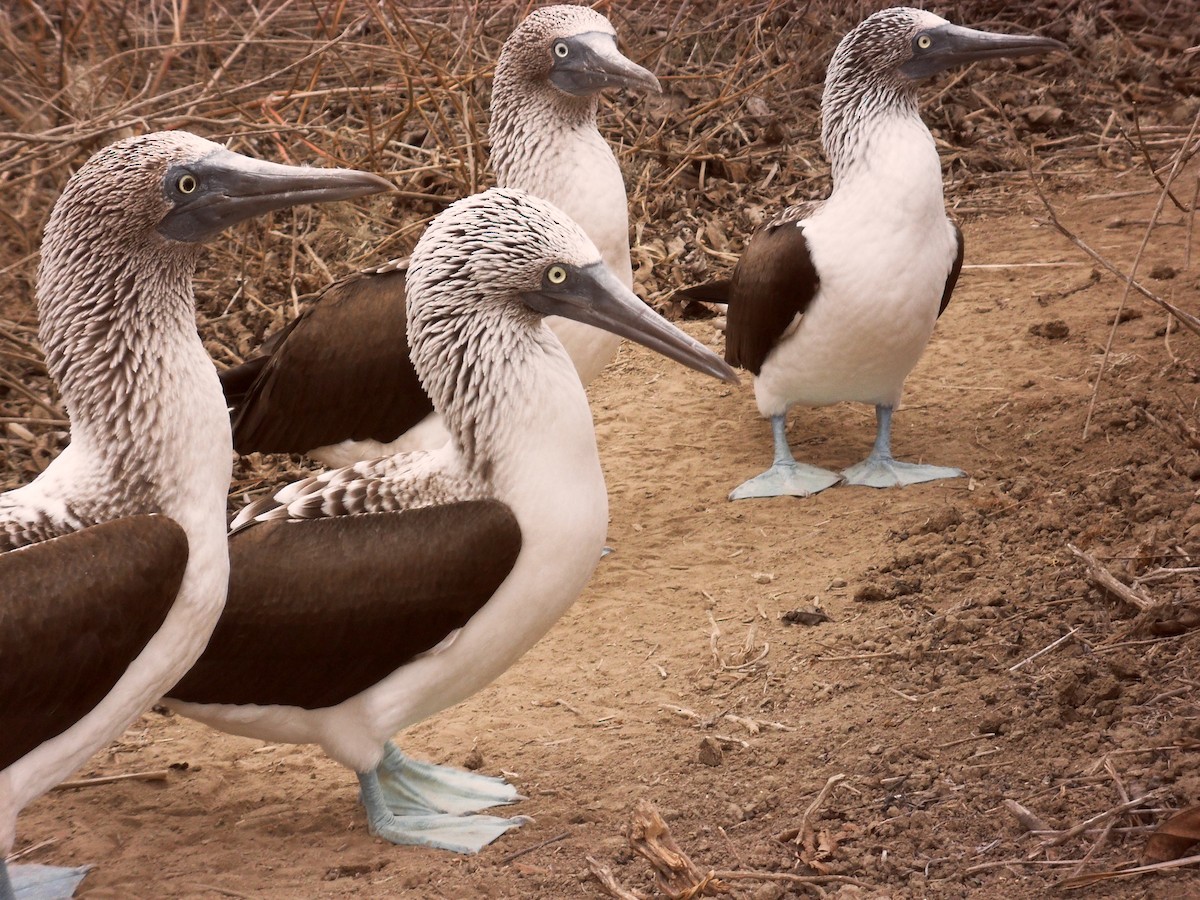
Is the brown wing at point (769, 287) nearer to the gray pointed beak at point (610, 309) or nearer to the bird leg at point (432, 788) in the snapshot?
the gray pointed beak at point (610, 309)

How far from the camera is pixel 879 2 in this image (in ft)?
30.1

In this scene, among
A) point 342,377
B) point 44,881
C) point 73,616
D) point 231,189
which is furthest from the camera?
point 342,377

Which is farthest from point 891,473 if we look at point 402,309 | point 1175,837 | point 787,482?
point 1175,837

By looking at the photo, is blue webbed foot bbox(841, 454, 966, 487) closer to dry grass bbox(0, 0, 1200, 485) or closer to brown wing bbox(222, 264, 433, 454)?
dry grass bbox(0, 0, 1200, 485)

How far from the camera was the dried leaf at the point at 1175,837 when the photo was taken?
283 centimetres

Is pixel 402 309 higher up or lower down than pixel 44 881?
higher up

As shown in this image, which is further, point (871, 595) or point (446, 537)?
point (871, 595)

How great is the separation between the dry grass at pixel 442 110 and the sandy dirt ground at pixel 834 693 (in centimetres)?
141

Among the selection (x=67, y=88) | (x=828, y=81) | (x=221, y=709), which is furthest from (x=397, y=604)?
(x=67, y=88)

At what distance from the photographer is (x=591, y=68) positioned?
5.40 metres

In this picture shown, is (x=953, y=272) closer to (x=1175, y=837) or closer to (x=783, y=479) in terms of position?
(x=783, y=479)

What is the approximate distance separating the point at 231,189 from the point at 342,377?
5.66ft

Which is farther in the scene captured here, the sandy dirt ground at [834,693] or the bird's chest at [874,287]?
the bird's chest at [874,287]

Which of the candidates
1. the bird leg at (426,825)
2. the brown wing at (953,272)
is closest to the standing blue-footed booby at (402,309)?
the brown wing at (953,272)
